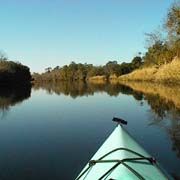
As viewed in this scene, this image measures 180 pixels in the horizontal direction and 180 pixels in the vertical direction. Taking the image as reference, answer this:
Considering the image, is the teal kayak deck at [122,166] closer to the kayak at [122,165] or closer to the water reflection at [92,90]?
the kayak at [122,165]

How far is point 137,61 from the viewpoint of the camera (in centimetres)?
10288

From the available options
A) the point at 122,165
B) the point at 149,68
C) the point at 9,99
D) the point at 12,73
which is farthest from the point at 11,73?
the point at 122,165

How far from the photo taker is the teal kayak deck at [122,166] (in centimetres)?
547

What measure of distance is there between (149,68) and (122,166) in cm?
7425

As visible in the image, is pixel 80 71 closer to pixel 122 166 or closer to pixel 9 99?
A: pixel 9 99

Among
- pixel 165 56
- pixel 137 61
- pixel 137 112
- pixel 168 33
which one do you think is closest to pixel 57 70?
pixel 137 61

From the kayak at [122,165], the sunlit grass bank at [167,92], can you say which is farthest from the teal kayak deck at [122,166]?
the sunlit grass bank at [167,92]

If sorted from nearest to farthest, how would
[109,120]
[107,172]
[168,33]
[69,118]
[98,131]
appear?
[107,172], [98,131], [109,120], [69,118], [168,33]

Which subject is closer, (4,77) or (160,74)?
(160,74)

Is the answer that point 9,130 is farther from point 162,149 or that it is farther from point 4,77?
point 4,77

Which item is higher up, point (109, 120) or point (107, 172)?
point (107, 172)

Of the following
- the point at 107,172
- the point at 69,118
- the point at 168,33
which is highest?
the point at 168,33

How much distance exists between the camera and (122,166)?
5.67 meters

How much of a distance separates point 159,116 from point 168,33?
36.2 metres
